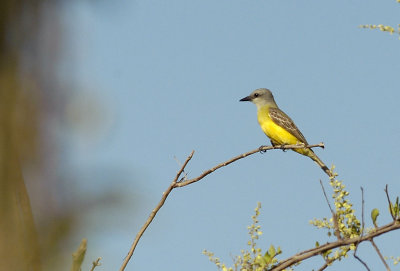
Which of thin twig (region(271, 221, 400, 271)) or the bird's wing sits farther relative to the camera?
the bird's wing

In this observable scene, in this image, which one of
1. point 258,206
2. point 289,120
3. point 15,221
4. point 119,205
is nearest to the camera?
point 15,221

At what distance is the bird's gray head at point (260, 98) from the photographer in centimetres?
1447

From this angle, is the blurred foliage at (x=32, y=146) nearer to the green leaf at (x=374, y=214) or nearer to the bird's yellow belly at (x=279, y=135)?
the green leaf at (x=374, y=214)

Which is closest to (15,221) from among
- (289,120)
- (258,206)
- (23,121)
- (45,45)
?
(23,121)

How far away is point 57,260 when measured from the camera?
1.92 meters

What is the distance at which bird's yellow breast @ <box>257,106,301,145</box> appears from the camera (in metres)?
12.7

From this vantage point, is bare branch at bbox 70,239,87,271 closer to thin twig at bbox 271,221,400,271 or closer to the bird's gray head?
thin twig at bbox 271,221,400,271

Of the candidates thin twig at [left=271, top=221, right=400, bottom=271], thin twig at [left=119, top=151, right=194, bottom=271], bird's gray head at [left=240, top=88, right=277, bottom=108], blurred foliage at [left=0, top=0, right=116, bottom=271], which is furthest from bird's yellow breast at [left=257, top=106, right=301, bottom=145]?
blurred foliage at [left=0, top=0, right=116, bottom=271]

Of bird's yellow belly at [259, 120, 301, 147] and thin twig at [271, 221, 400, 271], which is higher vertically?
bird's yellow belly at [259, 120, 301, 147]

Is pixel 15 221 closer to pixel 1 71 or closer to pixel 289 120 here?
pixel 1 71

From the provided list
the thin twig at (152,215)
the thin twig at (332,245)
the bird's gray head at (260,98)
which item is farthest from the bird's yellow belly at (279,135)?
the thin twig at (332,245)

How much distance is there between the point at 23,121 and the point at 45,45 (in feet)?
0.89

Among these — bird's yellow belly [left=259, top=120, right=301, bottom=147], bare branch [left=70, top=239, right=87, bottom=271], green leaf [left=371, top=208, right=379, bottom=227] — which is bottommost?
bare branch [left=70, top=239, right=87, bottom=271]

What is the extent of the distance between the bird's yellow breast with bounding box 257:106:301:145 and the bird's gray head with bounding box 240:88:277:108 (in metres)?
0.95
